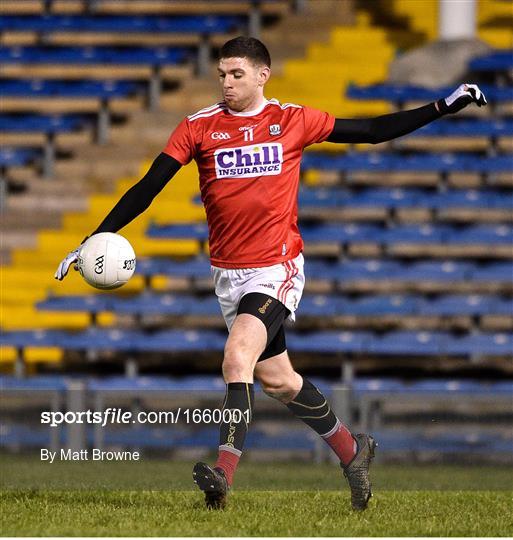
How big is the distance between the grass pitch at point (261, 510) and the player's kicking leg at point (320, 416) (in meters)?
0.15

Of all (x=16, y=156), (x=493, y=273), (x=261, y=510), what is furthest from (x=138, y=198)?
(x=16, y=156)

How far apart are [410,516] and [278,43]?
35.1 feet

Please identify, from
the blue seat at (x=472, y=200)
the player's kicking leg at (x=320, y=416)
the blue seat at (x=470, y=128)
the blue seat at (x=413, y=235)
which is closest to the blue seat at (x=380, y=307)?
the blue seat at (x=413, y=235)

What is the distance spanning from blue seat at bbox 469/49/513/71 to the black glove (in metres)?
7.94

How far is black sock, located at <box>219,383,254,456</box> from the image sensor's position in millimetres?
5887

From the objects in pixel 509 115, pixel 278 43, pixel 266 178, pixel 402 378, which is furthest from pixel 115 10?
pixel 266 178

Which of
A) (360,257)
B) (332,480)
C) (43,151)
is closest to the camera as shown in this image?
(332,480)

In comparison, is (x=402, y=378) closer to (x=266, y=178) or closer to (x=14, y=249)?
(x=14, y=249)

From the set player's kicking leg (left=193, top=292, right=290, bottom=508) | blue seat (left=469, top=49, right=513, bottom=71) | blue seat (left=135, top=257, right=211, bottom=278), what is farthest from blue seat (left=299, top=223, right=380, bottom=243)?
player's kicking leg (left=193, top=292, right=290, bottom=508)

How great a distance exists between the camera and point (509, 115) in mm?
14219

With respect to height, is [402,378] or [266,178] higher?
[266,178]

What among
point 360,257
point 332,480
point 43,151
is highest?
point 43,151

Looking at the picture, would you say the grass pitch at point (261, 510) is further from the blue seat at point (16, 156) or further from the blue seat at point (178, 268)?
the blue seat at point (16, 156)

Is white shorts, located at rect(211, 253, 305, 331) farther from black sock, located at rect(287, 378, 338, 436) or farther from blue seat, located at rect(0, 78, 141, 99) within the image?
blue seat, located at rect(0, 78, 141, 99)
